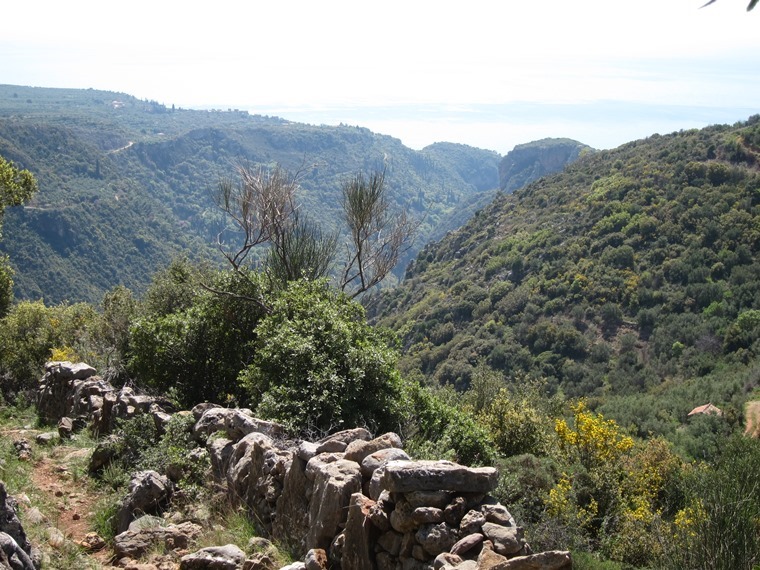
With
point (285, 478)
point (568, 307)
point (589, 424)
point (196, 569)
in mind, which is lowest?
point (568, 307)

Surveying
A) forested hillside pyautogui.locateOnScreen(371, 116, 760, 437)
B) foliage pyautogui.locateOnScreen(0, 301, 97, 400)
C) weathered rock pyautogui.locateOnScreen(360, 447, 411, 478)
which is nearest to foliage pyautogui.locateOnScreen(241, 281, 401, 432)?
weathered rock pyautogui.locateOnScreen(360, 447, 411, 478)

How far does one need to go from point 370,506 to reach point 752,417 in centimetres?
2918

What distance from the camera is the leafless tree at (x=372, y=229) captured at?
14.8 meters

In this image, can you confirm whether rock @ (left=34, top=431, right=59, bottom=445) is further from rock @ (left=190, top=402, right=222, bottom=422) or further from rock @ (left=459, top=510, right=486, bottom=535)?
rock @ (left=459, top=510, right=486, bottom=535)

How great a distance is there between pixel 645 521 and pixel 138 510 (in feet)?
31.8

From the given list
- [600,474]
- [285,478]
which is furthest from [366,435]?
[600,474]

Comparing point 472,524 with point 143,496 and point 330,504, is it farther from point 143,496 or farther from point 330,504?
point 143,496

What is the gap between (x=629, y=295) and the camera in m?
52.4

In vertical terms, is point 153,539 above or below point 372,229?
below

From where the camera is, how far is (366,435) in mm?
6992

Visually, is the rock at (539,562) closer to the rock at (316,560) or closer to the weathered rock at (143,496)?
the rock at (316,560)

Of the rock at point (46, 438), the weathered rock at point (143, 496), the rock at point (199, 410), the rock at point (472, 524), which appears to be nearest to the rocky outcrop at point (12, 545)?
the weathered rock at point (143, 496)

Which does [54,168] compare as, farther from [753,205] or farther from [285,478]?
[285,478]

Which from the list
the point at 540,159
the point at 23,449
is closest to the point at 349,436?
the point at 23,449
